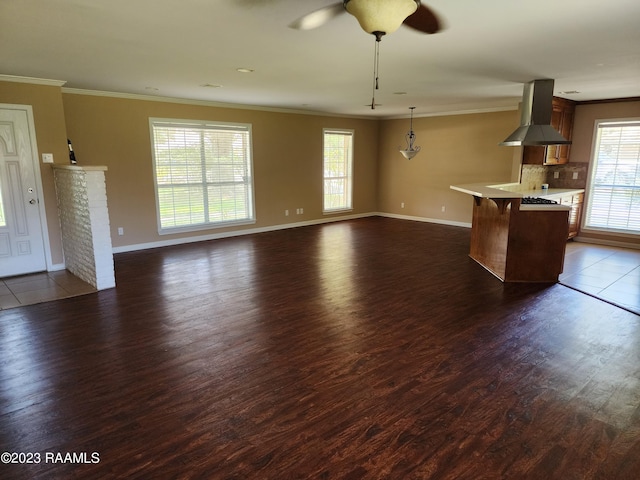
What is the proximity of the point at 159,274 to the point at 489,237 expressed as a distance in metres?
4.45

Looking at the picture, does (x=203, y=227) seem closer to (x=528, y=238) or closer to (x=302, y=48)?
(x=302, y=48)

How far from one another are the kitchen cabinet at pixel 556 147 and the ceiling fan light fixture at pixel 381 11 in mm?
5473

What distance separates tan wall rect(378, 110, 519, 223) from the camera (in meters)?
7.76

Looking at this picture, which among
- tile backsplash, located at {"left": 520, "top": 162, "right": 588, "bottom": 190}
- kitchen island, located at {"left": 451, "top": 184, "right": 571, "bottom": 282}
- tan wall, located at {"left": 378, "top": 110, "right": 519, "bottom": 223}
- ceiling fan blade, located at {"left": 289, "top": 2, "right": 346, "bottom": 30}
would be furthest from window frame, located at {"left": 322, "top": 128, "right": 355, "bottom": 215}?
ceiling fan blade, located at {"left": 289, "top": 2, "right": 346, "bottom": 30}

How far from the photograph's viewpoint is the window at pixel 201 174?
21.4 feet

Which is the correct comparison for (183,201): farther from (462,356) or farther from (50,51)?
(462,356)

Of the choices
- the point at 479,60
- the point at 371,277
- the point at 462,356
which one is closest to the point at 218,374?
the point at 462,356

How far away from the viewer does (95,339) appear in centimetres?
Answer: 325

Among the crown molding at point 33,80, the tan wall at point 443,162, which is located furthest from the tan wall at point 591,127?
the crown molding at point 33,80

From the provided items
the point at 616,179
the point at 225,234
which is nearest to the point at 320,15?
the point at 225,234

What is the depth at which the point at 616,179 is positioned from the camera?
6.74 m

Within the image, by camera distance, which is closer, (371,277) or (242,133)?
(371,277)

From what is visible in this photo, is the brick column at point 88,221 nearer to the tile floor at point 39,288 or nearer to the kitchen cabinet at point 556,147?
the tile floor at point 39,288

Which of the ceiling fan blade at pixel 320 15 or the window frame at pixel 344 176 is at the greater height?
the ceiling fan blade at pixel 320 15
